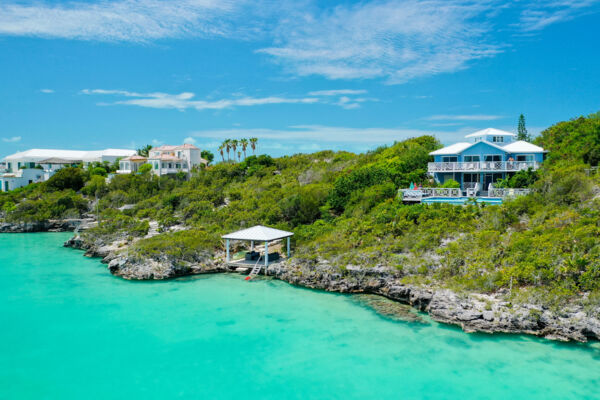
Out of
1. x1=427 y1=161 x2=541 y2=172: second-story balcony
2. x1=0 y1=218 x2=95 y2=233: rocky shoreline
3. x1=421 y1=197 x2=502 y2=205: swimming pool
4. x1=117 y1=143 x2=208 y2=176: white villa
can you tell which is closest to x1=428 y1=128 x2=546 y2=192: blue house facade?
x1=427 y1=161 x2=541 y2=172: second-story balcony

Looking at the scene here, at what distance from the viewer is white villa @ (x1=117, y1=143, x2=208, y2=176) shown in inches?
2079

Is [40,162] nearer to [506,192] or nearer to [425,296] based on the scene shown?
[506,192]

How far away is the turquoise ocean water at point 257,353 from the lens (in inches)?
438

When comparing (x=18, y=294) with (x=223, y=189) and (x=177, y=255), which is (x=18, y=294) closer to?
(x=177, y=255)

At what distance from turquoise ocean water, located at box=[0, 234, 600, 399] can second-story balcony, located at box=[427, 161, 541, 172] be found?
46.8 feet

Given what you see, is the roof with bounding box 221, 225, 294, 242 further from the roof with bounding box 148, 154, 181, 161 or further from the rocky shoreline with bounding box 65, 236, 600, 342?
the roof with bounding box 148, 154, 181, 161

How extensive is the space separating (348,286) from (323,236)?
4.79 m

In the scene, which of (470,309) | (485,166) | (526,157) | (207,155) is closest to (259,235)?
(470,309)

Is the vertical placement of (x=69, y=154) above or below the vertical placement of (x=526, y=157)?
above

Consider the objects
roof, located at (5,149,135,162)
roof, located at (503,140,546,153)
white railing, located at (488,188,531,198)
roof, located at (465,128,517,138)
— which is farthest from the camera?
roof, located at (5,149,135,162)

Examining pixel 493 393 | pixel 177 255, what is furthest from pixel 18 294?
pixel 493 393

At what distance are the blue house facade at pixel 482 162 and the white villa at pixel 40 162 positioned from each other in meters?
55.3

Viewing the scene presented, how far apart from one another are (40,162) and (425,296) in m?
66.4

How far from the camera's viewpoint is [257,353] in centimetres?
1316
